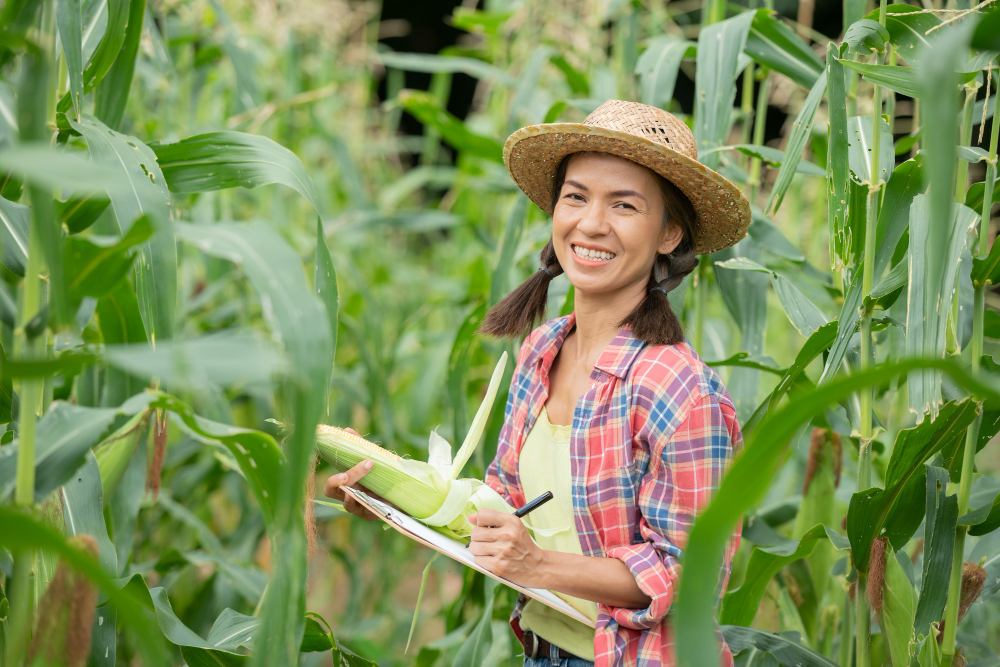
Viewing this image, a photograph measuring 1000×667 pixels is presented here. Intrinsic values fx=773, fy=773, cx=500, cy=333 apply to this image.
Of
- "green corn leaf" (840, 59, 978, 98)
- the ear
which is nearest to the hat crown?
the ear

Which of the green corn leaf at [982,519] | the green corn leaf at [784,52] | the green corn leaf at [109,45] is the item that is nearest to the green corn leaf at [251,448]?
the green corn leaf at [109,45]

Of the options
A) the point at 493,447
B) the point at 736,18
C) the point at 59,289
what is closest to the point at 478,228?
the point at 493,447

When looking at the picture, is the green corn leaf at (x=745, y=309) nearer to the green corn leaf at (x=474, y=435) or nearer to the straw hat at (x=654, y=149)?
the straw hat at (x=654, y=149)

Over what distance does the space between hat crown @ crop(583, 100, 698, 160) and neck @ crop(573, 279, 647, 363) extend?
0.68 ft

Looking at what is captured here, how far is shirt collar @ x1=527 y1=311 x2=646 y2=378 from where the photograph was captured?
1.07m

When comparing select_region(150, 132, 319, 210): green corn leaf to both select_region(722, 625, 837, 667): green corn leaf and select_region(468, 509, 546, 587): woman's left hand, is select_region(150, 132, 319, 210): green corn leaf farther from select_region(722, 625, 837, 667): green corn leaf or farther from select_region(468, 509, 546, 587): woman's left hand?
select_region(722, 625, 837, 667): green corn leaf

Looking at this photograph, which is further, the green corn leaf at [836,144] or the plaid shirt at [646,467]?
the green corn leaf at [836,144]

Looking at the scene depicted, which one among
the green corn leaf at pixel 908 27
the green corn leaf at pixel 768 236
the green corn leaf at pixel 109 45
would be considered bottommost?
the green corn leaf at pixel 768 236

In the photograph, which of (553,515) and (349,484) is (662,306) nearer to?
(553,515)

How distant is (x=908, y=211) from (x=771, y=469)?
756mm

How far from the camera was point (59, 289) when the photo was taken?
668 mm

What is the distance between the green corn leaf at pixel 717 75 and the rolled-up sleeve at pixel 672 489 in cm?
57

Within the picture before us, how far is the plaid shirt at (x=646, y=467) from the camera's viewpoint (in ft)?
3.28

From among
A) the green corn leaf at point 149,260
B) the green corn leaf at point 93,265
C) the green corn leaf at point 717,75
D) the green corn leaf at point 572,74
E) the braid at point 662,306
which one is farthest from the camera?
the green corn leaf at point 572,74
